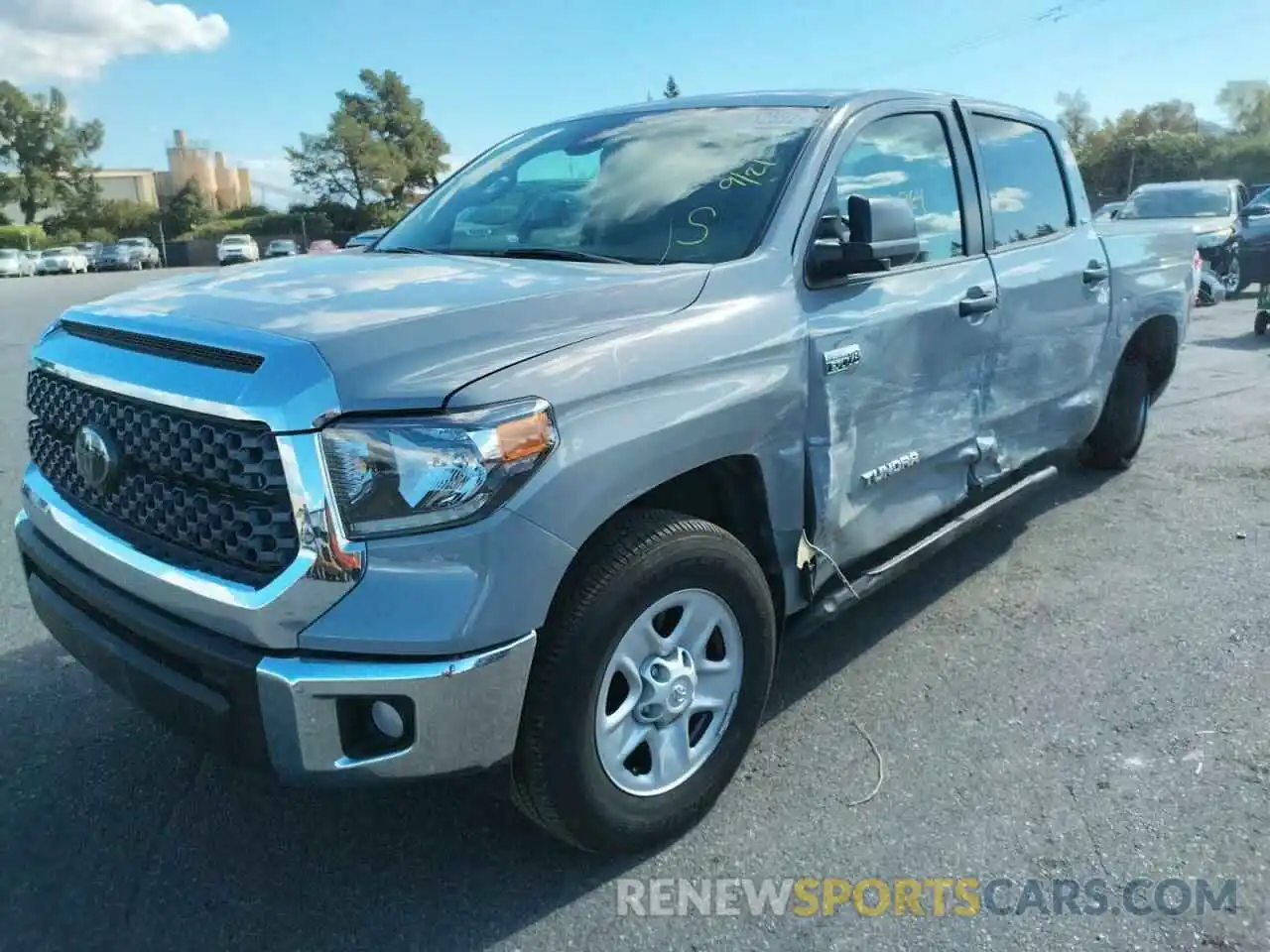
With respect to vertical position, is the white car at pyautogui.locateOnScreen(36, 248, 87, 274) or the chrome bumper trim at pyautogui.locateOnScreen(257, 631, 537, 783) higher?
the white car at pyautogui.locateOnScreen(36, 248, 87, 274)

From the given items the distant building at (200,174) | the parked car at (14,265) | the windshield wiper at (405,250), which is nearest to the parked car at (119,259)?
the parked car at (14,265)

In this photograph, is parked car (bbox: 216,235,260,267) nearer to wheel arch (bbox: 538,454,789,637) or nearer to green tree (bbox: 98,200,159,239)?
green tree (bbox: 98,200,159,239)

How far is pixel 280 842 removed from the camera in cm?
262

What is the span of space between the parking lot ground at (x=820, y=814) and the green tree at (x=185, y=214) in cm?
8124

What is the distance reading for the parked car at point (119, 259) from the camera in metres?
53.9

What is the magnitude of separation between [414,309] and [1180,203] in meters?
16.1

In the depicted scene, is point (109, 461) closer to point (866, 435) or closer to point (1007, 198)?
point (866, 435)

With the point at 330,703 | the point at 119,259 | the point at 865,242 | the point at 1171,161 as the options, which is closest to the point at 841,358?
the point at 865,242

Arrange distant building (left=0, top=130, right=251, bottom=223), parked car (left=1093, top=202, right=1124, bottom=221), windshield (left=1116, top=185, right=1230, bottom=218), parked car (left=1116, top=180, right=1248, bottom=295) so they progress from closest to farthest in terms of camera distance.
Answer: parked car (left=1116, top=180, right=1248, bottom=295) < windshield (left=1116, top=185, right=1230, bottom=218) < parked car (left=1093, top=202, right=1124, bottom=221) < distant building (left=0, top=130, right=251, bottom=223)

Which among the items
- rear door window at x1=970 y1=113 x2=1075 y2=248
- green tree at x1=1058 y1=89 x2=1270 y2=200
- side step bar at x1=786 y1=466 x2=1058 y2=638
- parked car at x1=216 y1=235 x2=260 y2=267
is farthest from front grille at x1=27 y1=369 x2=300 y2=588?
parked car at x1=216 y1=235 x2=260 y2=267

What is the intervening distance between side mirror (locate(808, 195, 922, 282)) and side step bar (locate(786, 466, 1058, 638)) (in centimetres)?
98

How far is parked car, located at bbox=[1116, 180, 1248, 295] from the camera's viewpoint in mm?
14875

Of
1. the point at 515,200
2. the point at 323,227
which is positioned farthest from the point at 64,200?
the point at 515,200

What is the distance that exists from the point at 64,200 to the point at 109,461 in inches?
3384
